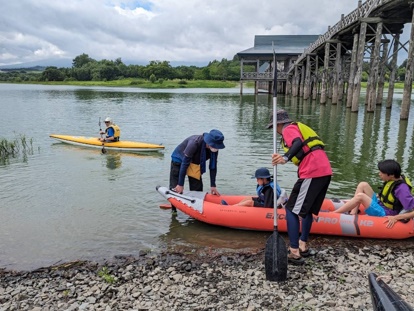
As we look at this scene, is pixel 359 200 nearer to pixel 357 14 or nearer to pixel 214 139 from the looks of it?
pixel 214 139

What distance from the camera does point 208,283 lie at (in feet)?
17.0

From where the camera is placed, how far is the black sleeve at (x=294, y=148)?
519cm

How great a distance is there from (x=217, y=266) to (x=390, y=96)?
26032 mm

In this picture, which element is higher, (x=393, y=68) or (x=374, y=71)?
(x=393, y=68)

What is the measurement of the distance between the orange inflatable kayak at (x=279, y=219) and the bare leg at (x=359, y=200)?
17 cm

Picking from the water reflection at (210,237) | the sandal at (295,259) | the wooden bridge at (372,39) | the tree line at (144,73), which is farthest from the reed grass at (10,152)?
the tree line at (144,73)

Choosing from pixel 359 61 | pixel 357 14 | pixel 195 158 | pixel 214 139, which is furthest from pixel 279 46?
pixel 214 139

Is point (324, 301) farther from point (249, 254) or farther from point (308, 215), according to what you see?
point (249, 254)

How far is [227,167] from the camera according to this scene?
12.7 m

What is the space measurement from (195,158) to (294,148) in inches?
103

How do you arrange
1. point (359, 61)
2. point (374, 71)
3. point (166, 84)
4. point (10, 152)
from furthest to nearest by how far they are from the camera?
point (166, 84) → point (359, 61) → point (374, 71) → point (10, 152)

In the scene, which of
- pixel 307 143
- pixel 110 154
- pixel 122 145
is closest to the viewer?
pixel 307 143

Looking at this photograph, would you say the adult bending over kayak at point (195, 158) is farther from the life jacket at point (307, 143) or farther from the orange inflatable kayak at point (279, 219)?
the life jacket at point (307, 143)

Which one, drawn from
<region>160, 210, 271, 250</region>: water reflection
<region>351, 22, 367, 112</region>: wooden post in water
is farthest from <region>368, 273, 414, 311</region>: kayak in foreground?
<region>351, 22, 367, 112</region>: wooden post in water
